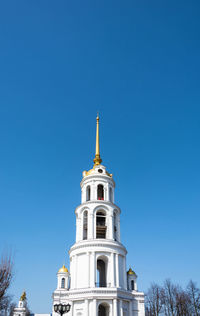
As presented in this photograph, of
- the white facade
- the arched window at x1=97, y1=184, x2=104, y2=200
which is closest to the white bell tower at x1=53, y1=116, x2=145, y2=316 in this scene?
the arched window at x1=97, y1=184, x2=104, y2=200

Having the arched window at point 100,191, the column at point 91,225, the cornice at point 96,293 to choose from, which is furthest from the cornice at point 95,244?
the arched window at point 100,191

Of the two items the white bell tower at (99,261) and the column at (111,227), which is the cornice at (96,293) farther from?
the column at (111,227)

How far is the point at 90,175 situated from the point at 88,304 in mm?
13395

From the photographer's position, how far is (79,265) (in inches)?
1091

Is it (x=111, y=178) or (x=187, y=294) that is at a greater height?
(x=111, y=178)

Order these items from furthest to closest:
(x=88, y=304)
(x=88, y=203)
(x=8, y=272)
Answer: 1. (x=88, y=203)
2. (x=88, y=304)
3. (x=8, y=272)

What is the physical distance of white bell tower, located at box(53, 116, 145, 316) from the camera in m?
25.3

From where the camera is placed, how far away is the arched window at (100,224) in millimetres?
30266

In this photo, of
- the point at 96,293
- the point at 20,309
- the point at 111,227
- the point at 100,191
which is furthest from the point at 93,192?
the point at 20,309

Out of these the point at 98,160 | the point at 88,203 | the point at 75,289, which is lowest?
the point at 75,289

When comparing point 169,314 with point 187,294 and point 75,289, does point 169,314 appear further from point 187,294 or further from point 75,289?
point 75,289

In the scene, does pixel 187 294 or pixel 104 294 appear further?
pixel 187 294

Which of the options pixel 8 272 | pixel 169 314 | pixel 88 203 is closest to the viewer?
pixel 8 272

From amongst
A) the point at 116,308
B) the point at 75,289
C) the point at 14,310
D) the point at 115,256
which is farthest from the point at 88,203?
the point at 14,310
